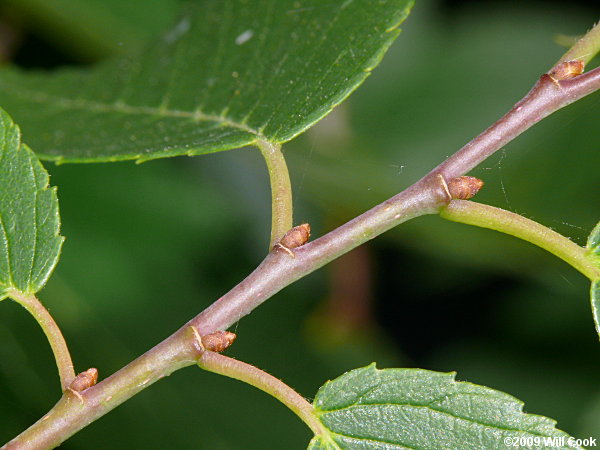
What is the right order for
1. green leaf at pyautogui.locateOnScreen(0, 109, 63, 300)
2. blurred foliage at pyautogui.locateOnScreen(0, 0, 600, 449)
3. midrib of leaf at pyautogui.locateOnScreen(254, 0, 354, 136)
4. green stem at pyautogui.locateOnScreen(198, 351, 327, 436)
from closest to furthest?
green stem at pyautogui.locateOnScreen(198, 351, 327, 436)
green leaf at pyautogui.locateOnScreen(0, 109, 63, 300)
midrib of leaf at pyautogui.locateOnScreen(254, 0, 354, 136)
blurred foliage at pyautogui.locateOnScreen(0, 0, 600, 449)

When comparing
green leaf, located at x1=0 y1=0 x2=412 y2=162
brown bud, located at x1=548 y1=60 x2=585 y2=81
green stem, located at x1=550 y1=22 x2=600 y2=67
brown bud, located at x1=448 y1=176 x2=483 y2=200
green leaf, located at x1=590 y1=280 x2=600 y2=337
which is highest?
green leaf, located at x1=0 y1=0 x2=412 y2=162

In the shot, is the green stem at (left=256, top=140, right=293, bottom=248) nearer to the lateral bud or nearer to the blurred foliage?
the lateral bud

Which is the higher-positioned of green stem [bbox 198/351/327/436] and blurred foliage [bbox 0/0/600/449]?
blurred foliage [bbox 0/0/600/449]

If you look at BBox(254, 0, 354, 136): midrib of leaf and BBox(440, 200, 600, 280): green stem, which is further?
BBox(254, 0, 354, 136): midrib of leaf

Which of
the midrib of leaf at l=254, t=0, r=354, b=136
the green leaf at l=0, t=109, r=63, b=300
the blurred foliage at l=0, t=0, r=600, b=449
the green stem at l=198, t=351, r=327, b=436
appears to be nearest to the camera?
the green stem at l=198, t=351, r=327, b=436

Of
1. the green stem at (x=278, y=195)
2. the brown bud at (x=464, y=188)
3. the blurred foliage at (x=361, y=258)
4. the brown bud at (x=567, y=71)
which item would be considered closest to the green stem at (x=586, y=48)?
the brown bud at (x=567, y=71)

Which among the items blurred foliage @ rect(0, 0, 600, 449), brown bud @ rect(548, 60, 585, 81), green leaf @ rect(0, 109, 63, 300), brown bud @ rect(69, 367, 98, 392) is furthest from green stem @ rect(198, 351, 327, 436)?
blurred foliage @ rect(0, 0, 600, 449)
